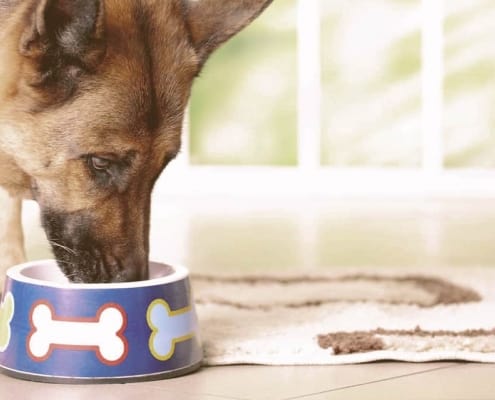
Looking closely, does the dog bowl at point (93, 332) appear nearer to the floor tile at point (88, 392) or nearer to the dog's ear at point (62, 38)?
the floor tile at point (88, 392)

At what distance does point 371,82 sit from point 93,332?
577cm

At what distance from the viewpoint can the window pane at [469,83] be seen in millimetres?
7102

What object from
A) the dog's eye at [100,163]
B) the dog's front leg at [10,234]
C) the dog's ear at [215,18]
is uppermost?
the dog's ear at [215,18]

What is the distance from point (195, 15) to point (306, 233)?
2.50 m

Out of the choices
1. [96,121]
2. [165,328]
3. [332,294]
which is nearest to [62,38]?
[96,121]

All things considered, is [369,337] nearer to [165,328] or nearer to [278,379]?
[278,379]

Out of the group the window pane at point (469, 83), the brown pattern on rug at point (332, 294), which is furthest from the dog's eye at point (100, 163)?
the window pane at point (469, 83)

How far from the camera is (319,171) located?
7043 mm

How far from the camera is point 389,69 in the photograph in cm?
742

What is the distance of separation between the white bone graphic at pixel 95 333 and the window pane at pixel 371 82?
5484 millimetres

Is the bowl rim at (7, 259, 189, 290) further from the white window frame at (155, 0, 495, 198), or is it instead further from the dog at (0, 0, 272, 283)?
the white window frame at (155, 0, 495, 198)

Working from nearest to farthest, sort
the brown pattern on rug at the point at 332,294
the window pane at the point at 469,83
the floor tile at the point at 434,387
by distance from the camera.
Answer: the floor tile at the point at 434,387, the brown pattern on rug at the point at 332,294, the window pane at the point at 469,83

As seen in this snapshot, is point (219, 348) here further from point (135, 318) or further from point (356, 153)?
point (356, 153)

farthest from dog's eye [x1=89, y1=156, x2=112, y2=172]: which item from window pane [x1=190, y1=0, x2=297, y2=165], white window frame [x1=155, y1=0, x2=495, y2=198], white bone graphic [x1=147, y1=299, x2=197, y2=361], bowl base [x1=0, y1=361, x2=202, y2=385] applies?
window pane [x1=190, y1=0, x2=297, y2=165]
